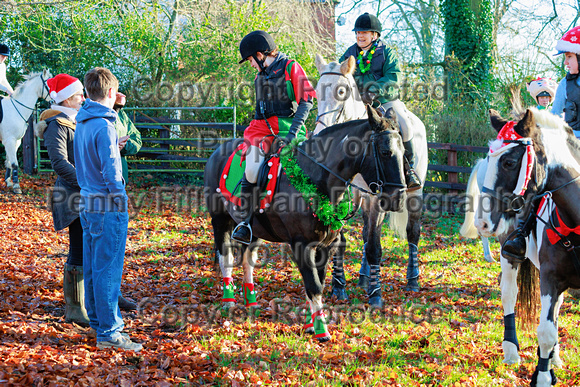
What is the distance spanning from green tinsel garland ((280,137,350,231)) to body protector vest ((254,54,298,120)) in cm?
65

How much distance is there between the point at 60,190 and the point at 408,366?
11.5 ft

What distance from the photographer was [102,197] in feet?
13.0

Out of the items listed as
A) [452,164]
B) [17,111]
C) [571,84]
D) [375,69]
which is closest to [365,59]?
[375,69]

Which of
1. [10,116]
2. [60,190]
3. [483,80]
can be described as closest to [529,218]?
[60,190]

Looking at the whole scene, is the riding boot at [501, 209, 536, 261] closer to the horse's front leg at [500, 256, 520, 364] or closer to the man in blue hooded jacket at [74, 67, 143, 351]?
the horse's front leg at [500, 256, 520, 364]

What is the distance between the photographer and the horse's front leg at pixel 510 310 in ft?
13.6

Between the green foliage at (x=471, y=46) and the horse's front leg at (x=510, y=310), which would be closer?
the horse's front leg at (x=510, y=310)

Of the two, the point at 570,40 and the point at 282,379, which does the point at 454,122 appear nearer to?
the point at 570,40

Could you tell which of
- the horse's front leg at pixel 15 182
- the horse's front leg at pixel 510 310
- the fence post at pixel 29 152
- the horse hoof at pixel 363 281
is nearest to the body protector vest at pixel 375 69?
the horse hoof at pixel 363 281

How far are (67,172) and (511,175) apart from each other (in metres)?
3.73

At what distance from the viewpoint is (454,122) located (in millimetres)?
12883

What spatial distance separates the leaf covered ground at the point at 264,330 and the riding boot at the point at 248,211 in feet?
2.82

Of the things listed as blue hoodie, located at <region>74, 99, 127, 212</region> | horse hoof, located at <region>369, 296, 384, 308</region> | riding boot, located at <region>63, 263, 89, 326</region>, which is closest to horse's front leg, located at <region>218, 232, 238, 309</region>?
riding boot, located at <region>63, 263, 89, 326</region>

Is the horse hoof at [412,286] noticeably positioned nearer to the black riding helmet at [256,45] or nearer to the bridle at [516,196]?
the bridle at [516,196]
